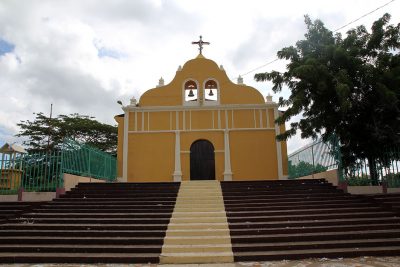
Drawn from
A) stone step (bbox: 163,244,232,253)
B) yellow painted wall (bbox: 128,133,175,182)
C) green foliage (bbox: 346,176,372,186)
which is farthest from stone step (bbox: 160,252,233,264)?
yellow painted wall (bbox: 128,133,175,182)

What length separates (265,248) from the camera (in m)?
6.67

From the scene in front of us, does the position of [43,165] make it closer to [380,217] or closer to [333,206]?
[333,206]

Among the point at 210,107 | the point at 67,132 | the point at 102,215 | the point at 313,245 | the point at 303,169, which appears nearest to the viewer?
the point at 313,245

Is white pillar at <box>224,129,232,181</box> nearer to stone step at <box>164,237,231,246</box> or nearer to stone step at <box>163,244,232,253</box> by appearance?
stone step at <box>164,237,231,246</box>

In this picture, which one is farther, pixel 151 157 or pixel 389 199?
pixel 151 157

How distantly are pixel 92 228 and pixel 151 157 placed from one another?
7847 millimetres

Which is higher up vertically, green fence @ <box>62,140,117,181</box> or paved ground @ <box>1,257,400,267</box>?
green fence @ <box>62,140,117,181</box>

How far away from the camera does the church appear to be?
1532cm

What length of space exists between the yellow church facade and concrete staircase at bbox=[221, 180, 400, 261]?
4.74 meters

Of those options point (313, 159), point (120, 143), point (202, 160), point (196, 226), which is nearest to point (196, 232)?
point (196, 226)

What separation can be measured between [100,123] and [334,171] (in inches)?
964

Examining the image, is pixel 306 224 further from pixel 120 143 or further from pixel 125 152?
pixel 120 143

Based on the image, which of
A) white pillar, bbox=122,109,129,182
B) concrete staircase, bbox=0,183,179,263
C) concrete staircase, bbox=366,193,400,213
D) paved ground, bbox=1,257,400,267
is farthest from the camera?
white pillar, bbox=122,109,129,182

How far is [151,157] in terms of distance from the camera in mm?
15492
